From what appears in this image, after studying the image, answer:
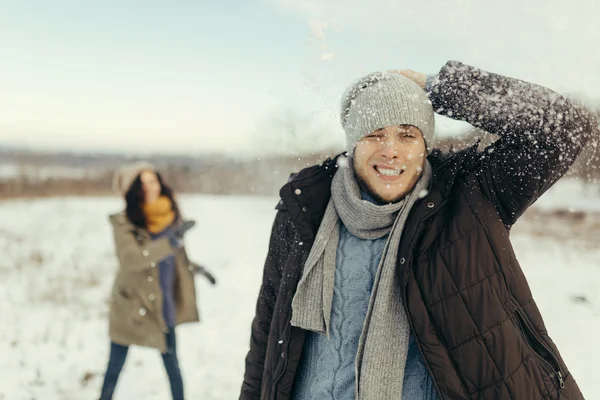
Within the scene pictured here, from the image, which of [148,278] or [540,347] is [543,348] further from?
[148,278]

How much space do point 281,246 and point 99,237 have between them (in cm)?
1152

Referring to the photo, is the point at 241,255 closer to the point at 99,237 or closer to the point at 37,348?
the point at 99,237

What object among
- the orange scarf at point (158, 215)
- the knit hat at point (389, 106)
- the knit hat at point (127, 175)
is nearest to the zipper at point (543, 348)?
the knit hat at point (389, 106)

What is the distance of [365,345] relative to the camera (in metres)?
1.35

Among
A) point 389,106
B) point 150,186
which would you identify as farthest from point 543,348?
point 150,186

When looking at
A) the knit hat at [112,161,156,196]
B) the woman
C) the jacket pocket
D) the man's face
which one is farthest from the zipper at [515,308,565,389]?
the knit hat at [112,161,156,196]

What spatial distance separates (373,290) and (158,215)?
2583 millimetres

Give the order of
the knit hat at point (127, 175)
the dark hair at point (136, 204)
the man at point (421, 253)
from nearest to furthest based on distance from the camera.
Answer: the man at point (421, 253)
the dark hair at point (136, 204)
the knit hat at point (127, 175)

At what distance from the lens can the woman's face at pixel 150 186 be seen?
356 cm

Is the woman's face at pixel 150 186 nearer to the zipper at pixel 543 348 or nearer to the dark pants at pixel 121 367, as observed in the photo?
the dark pants at pixel 121 367

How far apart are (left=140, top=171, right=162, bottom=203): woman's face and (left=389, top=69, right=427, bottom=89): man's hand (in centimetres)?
259

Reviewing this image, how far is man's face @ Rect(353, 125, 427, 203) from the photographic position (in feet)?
4.63

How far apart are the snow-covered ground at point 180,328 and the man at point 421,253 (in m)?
0.60

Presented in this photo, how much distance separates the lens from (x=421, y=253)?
4.28 feet
